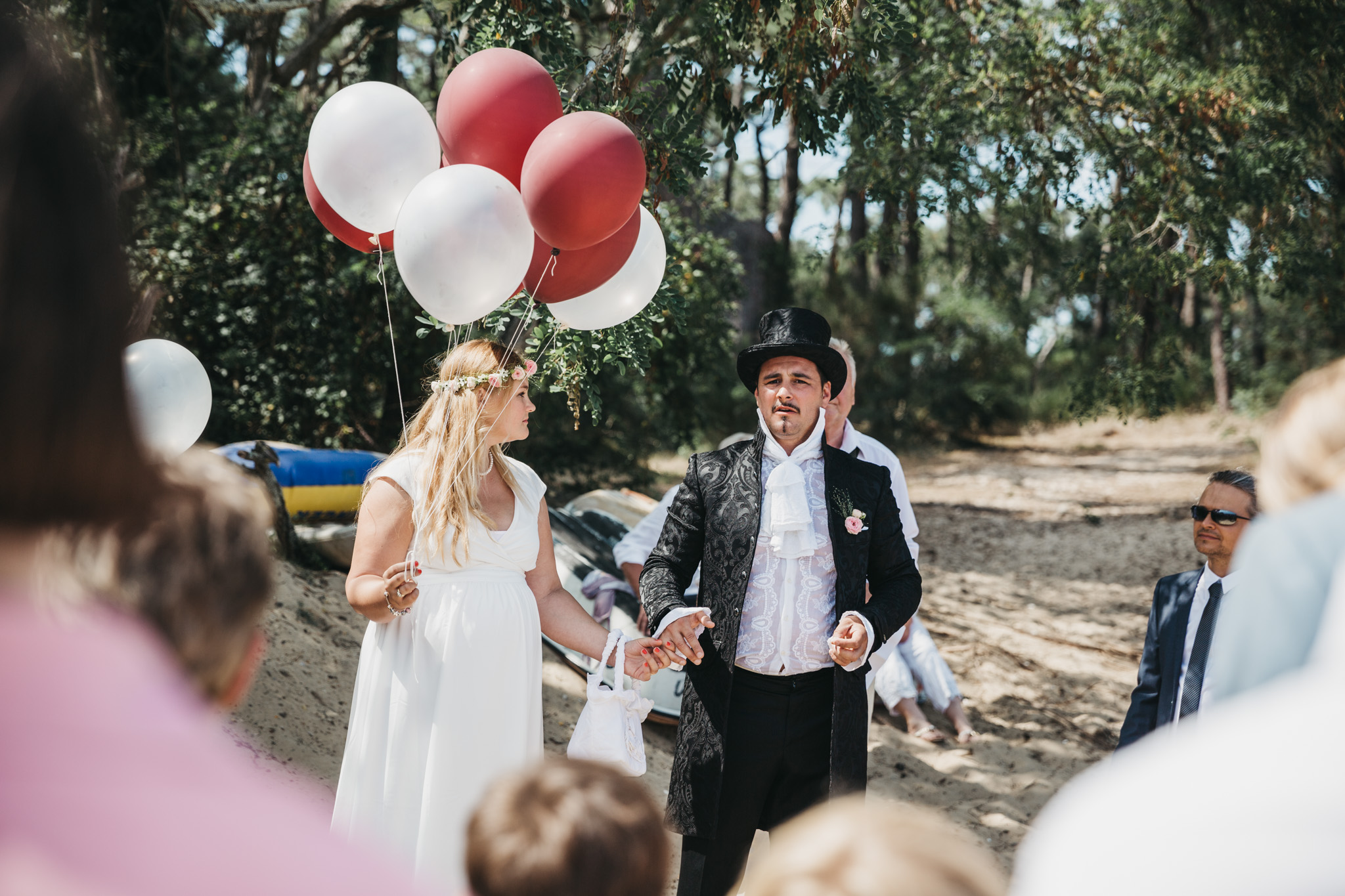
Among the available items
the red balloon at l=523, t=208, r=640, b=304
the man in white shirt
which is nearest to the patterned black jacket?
the red balloon at l=523, t=208, r=640, b=304

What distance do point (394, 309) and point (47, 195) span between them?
26.3 ft

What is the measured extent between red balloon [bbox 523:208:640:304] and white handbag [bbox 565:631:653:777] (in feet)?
3.73

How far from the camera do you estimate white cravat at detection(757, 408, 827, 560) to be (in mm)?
3088

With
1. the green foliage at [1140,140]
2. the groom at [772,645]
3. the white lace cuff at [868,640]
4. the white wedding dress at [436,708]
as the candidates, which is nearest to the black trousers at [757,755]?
the groom at [772,645]

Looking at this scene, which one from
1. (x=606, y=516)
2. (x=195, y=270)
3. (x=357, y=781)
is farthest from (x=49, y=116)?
(x=195, y=270)

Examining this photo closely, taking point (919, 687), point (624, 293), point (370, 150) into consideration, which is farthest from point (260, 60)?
point (919, 687)

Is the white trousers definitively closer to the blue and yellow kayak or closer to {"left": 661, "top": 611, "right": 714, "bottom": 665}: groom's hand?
{"left": 661, "top": 611, "right": 714, "bottom": 665}: groom's hand

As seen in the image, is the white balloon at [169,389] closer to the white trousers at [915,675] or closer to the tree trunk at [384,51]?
the white trousers at [915,675]

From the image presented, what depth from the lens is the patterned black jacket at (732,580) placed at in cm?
304

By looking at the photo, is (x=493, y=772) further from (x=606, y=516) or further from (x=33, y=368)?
(x=606, y=516)

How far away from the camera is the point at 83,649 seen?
0.82 metres

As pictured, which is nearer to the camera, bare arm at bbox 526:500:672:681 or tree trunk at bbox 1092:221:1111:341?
bare arm at bbox 526:500:672:681

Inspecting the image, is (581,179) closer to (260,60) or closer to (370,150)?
(370,150)

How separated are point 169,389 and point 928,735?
4.68 metres
